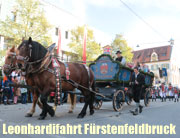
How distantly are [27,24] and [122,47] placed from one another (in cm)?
1885

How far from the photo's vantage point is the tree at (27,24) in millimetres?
18500

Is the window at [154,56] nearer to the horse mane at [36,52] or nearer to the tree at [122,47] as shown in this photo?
the tree at [122,47]

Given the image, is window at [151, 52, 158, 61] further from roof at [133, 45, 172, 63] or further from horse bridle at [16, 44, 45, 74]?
horse bridle at [16, 44, 45, 74]

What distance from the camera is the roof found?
5769 centimetres

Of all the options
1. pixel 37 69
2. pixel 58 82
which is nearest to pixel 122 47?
pixel 58 82

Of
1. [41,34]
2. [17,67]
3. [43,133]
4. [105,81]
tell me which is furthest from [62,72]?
[41,34]

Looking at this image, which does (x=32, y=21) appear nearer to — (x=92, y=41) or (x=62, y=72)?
(x=92, y=41)

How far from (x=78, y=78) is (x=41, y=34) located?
1402 cm

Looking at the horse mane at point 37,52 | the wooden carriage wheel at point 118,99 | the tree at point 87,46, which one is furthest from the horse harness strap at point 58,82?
the tree at point 87,46

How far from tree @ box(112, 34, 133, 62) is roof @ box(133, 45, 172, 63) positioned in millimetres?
25208

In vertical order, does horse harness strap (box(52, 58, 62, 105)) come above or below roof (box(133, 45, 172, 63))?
below

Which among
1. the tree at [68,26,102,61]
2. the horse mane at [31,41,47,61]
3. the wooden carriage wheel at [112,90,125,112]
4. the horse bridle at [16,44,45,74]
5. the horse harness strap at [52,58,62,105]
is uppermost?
the tree at [68,26,102,61]

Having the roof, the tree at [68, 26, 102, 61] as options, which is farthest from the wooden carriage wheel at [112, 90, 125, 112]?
the roof

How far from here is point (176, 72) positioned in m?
61.6
